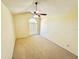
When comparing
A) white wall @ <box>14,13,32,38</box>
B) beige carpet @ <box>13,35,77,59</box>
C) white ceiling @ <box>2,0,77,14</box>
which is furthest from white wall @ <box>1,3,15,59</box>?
white wall @ <box>14,13,32,38</box>

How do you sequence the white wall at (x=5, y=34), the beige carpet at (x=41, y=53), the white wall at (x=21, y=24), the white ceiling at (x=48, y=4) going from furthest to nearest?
the white wall at (x=21, y=24) < the beige carpet at (x=41, y=53) < the white ceiling at (x=48, y=4) < the white wall at (x=5, y=34)

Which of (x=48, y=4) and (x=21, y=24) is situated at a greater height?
(x=48, y=4)

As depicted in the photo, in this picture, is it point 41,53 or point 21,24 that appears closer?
Answer: point 41,53

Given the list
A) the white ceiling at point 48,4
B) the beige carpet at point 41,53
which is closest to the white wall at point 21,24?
the beige carpet at point 41,53

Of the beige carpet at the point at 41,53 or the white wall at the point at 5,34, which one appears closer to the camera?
the white wall at the point at 5,34

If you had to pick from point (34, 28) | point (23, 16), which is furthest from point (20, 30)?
point (34, 28)

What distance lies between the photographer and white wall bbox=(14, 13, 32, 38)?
340 inches

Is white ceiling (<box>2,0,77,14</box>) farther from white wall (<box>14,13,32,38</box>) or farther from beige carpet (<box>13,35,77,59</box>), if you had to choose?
white wall (<box>14,13,32,38</box>)

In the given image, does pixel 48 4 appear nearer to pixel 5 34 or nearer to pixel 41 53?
pixel 41 53

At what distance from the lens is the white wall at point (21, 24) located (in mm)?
8636

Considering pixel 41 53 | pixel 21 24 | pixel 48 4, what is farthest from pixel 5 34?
pixel 21 24

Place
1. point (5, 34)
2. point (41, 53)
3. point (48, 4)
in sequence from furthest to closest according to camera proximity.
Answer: point (48, 4) → point (41, 53) → point (5, 34)

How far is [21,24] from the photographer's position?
9.09 meters

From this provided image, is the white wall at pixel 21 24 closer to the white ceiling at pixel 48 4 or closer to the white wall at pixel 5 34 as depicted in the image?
the white ceiling at pixel 48 4
